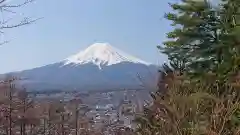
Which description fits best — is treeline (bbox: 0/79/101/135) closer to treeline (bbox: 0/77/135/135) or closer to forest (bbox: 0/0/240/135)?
treeline (bbox: 0/77/135/135)

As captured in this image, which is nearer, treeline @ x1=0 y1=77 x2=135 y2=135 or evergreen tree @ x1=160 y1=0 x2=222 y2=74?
evergreen tree @ x1=160 y1=0 x2=222 y2=74

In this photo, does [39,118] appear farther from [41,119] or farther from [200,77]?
[200,77]

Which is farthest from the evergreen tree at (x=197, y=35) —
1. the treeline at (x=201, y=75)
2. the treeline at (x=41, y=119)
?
the treeline at (x=41, y=119)

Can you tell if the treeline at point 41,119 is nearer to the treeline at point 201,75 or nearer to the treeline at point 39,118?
the treeline at point 39,118

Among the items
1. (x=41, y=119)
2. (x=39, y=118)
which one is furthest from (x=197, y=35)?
(x=41, y=119)

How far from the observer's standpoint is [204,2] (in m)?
14.6

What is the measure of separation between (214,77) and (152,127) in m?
2.48

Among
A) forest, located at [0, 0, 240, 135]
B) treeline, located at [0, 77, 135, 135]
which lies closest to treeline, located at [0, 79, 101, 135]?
treeline, located at [0, 77, 135, 135]

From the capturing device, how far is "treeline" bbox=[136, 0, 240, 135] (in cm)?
988

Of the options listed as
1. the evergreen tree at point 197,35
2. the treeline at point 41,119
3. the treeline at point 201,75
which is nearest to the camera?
the treeline at point 201,75

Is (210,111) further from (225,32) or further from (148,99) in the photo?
(148,99)

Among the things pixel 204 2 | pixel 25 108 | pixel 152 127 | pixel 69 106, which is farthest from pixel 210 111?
pixel 69 106

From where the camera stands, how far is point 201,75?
45.9 ft

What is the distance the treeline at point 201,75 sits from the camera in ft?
32.4
